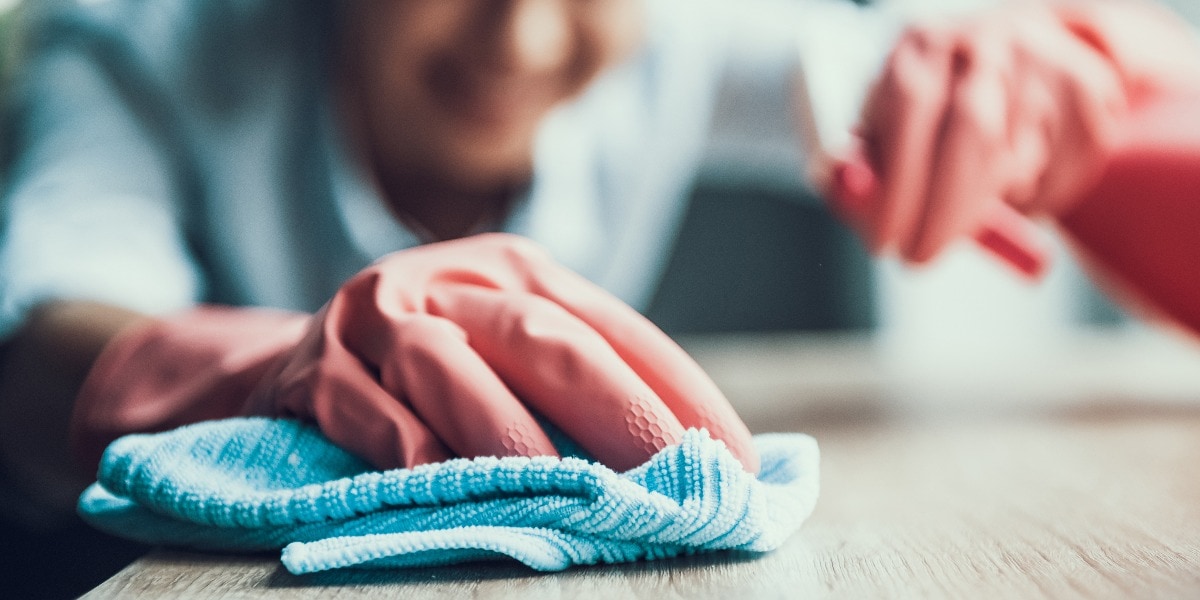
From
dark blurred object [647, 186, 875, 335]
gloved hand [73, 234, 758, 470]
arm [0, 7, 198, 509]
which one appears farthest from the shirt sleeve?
dark blurred object [647, 186, 875, 335]

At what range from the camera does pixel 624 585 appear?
27 cm

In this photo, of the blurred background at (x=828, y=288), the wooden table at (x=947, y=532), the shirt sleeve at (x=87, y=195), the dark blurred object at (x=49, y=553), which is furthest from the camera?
the blurred background at (x=828, y=288)

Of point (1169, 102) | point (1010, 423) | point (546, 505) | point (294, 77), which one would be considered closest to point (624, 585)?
point (546, 505)

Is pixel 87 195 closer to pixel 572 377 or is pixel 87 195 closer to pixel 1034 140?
pixel 572 377

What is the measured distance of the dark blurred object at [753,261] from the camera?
1.83 meters

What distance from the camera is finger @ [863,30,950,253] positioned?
59cm

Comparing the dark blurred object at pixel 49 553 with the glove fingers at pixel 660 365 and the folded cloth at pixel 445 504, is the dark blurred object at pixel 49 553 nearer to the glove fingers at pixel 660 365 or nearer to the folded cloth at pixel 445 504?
the folded cloth at pixel 445 504

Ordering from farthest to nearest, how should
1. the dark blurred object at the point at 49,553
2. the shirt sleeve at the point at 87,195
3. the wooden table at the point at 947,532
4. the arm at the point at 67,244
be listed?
the shirt sleeve at the point at 87,195 < the arm at the point at 67,244 < the dark blurred object at the point at 49,553 < the wooden table at the point at 947,532

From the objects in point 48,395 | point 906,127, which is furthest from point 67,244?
point 906,127

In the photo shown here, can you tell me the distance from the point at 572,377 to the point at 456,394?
4 centimetres

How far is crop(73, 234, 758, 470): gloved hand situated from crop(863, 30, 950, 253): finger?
0.99ft

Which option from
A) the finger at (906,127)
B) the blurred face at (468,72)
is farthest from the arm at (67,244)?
the finger at (906,127)

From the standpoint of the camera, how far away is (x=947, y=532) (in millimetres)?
329

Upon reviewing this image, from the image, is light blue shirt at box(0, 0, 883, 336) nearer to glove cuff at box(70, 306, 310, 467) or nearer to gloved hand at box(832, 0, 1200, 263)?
glove cuff at box(70, 306, 310, 467)
